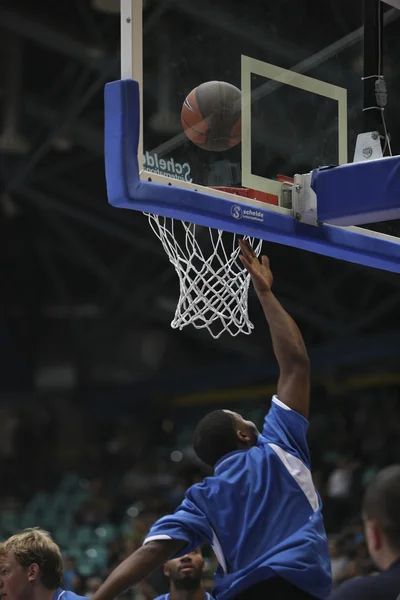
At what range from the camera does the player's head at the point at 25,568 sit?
3996 millimetres

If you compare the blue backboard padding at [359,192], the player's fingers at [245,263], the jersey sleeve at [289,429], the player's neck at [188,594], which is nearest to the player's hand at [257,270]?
the player's fingers at [245,263]

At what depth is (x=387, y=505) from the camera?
227 cm

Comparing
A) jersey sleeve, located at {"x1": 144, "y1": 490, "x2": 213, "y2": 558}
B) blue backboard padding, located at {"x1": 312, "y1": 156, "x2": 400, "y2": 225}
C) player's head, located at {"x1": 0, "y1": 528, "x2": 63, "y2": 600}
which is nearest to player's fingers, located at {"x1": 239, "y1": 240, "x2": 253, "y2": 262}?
blue backboard padding, located at {"x1": 312, "y1": 156, "x2": 400, "y2": 225}

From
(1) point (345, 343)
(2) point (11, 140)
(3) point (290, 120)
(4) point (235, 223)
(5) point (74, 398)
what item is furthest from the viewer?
(5) point (74, 398)

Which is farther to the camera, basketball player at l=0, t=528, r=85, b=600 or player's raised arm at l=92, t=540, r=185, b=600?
basketball player at l=0, t=528, r=85, b=600

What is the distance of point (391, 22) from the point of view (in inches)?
185

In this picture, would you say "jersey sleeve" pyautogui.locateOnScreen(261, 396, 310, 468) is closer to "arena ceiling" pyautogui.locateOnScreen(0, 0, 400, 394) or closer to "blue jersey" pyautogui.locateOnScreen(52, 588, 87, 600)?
"blue jersey" pyautogui.locateOnScreen(52, 588, 87, 600)

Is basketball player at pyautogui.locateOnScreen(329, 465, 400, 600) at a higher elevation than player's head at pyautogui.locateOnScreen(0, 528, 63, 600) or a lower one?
higher

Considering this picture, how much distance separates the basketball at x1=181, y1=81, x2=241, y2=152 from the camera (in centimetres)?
421

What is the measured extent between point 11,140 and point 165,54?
7.46 metres

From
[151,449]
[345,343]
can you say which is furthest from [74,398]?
[345,343]

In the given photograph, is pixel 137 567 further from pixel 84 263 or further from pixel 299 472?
pixel 84 263

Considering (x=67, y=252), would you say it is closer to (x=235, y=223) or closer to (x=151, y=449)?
(x=151, y=449)

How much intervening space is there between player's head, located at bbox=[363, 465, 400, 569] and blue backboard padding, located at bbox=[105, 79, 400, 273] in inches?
70.8
